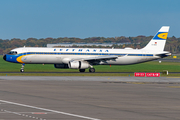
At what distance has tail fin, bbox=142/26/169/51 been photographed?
198 feet

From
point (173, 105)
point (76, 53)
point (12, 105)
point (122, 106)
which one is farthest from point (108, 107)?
point (76, 53)

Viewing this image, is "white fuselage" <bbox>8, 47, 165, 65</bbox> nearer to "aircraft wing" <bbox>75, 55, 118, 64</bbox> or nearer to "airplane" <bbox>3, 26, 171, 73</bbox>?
"airplane" <bbox>3, 26, 171, 73</bbox>

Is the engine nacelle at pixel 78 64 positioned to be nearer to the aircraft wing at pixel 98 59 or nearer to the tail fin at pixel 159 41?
the aircraft wing at pixel 98 59

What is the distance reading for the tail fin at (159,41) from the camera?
198ft

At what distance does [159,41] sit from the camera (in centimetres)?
6088

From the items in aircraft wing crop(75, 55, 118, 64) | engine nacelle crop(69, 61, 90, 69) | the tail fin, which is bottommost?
engine nacelle crop(69, 61, 90, 69)

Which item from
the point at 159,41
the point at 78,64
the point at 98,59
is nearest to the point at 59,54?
the point at 78,64

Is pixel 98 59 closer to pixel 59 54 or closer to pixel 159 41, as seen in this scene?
pixel 59 54

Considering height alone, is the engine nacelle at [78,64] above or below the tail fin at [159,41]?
below

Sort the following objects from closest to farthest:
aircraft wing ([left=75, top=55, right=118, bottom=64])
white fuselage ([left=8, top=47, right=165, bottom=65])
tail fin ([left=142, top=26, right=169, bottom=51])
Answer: aircraft wing ([left=75, top=55, right=118, bottom=64])
white fuselage ([left=8, top=47, right=165, bottom=65])
tail fin ([left=142, top=26, right=169, bottom=51])

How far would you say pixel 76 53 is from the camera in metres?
55.8

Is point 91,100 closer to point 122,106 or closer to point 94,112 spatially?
point 122,106

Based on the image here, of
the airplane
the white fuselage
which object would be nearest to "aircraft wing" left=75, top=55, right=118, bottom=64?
the airplane

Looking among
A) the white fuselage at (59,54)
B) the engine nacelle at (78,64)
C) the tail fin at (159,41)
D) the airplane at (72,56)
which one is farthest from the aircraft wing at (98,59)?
the tail fin at (159,41)
